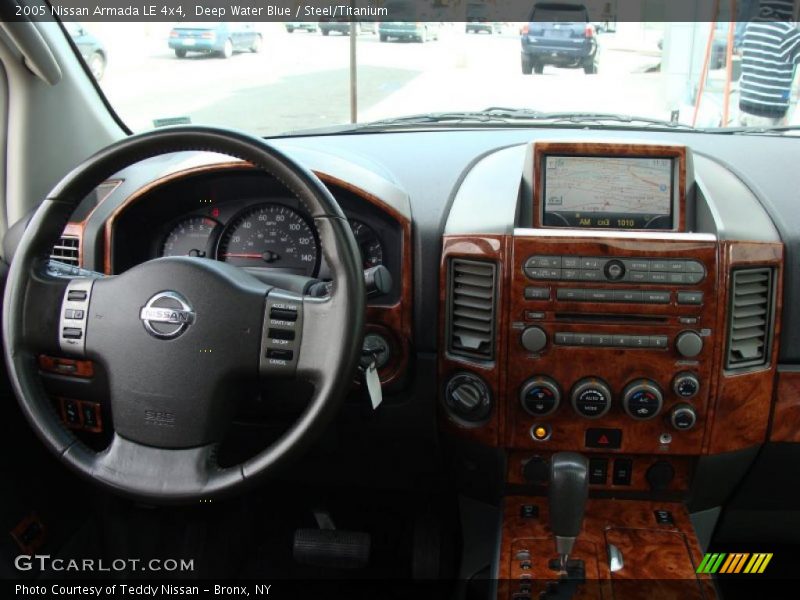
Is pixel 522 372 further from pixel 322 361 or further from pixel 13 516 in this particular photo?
pixel 13 516

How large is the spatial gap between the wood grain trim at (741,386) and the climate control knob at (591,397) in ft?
0.89

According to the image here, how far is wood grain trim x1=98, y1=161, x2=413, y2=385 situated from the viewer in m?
1.90

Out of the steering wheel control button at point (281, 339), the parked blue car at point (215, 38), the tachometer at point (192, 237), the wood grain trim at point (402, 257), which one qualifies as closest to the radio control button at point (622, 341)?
the wood grain trim at point (402, 257)

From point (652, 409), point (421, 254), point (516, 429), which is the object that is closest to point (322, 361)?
Answer: point (421, 254)

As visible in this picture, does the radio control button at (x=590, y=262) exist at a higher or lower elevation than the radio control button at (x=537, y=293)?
higher

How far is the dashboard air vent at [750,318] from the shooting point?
1.84 meters

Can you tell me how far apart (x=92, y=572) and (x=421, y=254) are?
1464mm

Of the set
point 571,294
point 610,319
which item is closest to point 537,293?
point 571,294

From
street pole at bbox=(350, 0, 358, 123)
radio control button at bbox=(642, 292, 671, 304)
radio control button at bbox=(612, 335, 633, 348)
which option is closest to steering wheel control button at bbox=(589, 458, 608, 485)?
radio control button at bbox=(612, 335, 633, 348)

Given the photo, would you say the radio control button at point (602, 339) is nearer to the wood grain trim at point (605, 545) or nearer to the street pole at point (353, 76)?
the wood grain trim at point (605, 545)

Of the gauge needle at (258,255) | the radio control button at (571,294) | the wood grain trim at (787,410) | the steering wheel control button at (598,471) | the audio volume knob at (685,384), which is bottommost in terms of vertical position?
the steering wheel control button at (598,471)

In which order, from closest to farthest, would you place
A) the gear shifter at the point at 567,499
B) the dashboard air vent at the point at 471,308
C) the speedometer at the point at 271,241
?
the gear shifter at the point at 567,499, the dashboard air vent at the point at 471,308, the speedometer at the point at 271,241

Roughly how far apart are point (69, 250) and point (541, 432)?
4.43 feet

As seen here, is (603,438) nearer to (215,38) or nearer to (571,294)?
(571,294)
